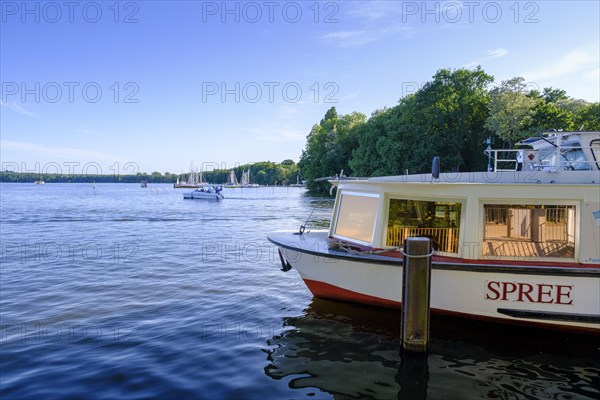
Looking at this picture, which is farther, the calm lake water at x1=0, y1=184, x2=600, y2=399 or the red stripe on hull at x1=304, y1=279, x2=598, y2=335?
the red stripe on hull at x1=304, y1=279, x2=598, y2=335

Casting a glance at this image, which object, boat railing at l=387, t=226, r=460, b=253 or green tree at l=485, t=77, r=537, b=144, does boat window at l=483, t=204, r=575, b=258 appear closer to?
boat railing at l=387, t=226, r=460, b=253

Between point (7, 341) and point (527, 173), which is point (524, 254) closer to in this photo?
point (527, 173)

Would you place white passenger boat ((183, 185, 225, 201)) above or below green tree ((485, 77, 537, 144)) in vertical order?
below

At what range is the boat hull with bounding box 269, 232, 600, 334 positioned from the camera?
7.13m

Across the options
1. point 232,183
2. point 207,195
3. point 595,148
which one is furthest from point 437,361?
point 232,183

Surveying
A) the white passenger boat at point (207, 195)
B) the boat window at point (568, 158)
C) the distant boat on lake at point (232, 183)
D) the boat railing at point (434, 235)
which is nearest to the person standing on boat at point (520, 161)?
the boat window at point (568, 158)

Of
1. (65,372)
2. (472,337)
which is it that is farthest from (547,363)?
(65,372)

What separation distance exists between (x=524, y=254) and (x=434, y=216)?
1.68 meters

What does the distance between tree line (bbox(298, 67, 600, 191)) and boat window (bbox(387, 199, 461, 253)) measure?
112 ft

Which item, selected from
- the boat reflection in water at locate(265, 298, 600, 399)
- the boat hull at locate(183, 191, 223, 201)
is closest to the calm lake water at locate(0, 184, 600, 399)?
the boat reflection in water at locate(265, 298, 600, 399)

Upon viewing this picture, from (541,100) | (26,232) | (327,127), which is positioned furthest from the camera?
(327,127)

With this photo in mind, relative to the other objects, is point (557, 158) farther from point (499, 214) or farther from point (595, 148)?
point (499, 214)

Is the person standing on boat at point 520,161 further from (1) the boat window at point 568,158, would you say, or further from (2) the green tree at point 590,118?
Answer: (2) the green tree at point 590,118

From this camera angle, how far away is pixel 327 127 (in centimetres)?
8288
